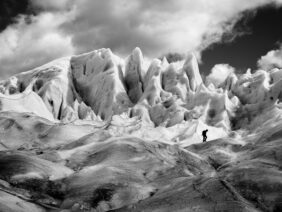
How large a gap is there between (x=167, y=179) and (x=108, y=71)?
103 metres

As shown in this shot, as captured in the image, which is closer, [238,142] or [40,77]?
[238,142]

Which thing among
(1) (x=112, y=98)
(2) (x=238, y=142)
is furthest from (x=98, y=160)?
(1) (x=112, y=98)

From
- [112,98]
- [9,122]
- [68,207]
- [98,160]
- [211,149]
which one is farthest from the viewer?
[112,98]

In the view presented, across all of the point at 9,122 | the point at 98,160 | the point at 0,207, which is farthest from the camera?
the point at 9,122

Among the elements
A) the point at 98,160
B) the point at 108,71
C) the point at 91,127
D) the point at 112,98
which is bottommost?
the point at 98,160

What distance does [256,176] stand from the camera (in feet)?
70.7

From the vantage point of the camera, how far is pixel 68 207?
69.9 ft

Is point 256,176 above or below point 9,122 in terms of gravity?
below

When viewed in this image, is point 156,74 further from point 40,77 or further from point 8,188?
point 8,188

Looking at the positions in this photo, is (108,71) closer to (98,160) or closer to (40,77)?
(40,77)

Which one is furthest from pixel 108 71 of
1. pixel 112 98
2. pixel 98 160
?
pixel 98 160

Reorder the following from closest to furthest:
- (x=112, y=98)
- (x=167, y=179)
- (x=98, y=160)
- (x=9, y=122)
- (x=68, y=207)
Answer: (x=68, y=207), (x=167, y=179), (x=98, y=160), (x=9, y=122), (x=112, y=98)

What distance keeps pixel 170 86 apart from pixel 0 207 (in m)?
106

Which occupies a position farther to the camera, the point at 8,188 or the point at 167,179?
the point at 167,179
